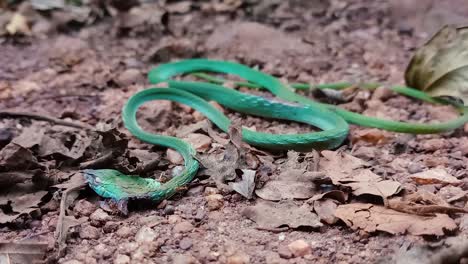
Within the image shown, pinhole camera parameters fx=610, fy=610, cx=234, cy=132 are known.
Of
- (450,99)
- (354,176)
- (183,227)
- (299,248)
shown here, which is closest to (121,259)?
Result: (183,227)

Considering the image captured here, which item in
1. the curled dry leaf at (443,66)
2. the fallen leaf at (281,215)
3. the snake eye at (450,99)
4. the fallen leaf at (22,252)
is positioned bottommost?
the fallen leaf at (22,252)

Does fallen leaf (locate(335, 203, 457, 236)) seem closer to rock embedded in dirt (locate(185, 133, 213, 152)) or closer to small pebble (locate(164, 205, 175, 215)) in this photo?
small pebble (locate(164, 205, 175, 215))

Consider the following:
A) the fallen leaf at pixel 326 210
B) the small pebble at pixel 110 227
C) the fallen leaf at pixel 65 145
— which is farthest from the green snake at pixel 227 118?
the fallen leaf at pixel 326 210

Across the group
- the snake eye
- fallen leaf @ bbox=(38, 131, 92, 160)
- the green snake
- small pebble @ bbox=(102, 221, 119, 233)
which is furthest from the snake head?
the snake eye

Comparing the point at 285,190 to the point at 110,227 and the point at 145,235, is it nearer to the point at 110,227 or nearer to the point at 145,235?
the point at 145,235

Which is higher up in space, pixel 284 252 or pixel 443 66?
pixel 443 66

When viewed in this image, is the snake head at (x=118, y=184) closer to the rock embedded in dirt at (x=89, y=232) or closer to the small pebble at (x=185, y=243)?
the rock embedded in dirt at (x=89, y=232)
